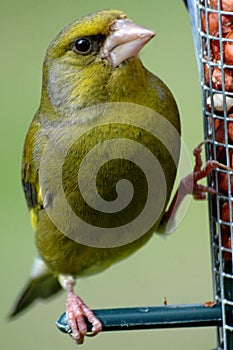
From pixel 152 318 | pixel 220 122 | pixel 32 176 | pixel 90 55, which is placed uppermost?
pixel 90 55

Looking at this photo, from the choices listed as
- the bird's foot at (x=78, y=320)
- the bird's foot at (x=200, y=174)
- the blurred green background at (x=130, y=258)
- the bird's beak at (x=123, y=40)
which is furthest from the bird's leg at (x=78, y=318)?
the blurred green background at (x=130, y=258)

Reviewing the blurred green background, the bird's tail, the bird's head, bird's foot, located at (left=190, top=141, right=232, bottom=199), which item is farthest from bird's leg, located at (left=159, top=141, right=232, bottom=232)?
the blurred green background

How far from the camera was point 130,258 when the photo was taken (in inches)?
246

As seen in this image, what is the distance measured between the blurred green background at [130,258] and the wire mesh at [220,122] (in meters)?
2.05

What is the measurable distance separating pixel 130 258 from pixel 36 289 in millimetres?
2268

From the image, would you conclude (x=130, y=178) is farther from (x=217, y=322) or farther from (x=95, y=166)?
(x=217, y=322)

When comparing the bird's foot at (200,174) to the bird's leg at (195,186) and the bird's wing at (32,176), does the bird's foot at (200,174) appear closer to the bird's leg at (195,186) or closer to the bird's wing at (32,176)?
the bird's leg at (195,186)

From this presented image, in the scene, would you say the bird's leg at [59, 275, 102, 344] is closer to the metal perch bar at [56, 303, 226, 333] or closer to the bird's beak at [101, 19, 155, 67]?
the metal perch bar at [56, 303, 226, 333]

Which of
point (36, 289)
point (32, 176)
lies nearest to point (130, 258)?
point (36, 289)

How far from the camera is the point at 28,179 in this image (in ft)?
11.9

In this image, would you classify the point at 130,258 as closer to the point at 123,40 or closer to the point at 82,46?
the point at 82,46

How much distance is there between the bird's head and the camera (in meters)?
3.11

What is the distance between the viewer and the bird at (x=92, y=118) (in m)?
3.15

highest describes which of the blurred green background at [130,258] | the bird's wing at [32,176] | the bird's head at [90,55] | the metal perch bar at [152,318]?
the bird's head at [90,55]
